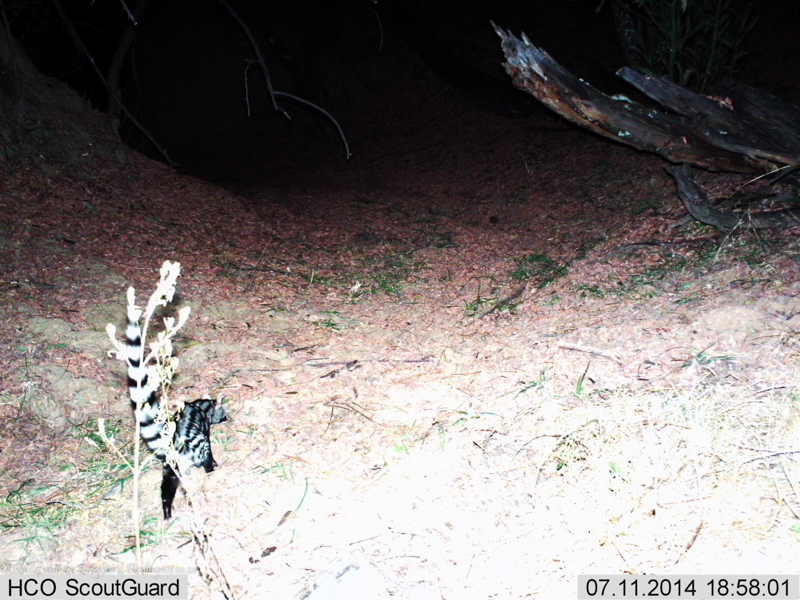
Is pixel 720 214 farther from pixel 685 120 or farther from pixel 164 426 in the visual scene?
pixel 164 426

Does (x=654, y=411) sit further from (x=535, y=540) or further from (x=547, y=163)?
(x=547, y=163)

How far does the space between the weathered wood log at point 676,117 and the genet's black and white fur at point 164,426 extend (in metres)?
3.73

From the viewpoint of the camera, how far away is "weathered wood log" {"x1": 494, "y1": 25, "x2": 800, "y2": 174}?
517 centimetres

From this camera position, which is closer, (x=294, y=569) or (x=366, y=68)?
(x=294, y=569)

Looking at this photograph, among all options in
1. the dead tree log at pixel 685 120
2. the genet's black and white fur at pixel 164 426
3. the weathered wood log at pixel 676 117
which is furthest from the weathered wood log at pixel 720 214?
the genet's black and white fur at pixel 164 426

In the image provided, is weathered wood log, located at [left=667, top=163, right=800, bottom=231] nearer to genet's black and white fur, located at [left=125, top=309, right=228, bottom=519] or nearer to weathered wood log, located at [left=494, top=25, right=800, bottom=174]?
weathered wood log, located at [left=494, top=25, right=800, bottom=174]

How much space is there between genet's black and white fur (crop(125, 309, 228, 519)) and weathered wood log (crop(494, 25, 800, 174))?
12.2 feet

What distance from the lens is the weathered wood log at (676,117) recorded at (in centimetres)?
517

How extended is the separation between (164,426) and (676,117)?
4.84 metres

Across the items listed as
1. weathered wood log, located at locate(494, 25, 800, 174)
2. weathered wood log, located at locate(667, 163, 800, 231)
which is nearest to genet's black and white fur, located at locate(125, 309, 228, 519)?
weathered wood log, located at locate(494, 25, 800, 174)

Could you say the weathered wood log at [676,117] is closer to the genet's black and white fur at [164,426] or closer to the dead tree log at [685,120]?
the dead tree log at [685,120]

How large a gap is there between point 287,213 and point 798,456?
18.6 ft

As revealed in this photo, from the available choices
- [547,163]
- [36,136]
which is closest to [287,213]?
[36,136]

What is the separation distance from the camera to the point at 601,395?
137 inches
